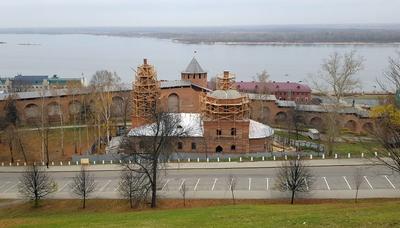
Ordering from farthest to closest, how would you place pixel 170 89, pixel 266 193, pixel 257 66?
pixel 257 66, pixel 170 89, pixel 266 193

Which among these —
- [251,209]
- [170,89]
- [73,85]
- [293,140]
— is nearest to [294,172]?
[251,209]

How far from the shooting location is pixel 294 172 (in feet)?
81.4

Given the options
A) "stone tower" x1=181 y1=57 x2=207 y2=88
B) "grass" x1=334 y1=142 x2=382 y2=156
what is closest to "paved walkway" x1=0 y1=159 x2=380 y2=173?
"grass" x1=334 y1=142 x2=382 y2=156

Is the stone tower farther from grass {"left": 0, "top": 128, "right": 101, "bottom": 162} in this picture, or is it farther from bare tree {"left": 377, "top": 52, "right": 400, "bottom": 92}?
bare tree {"left": 377, "top": 52, "right": 400, "bottom": 92}

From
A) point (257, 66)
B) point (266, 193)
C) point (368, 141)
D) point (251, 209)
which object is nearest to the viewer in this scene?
point (251, 209)

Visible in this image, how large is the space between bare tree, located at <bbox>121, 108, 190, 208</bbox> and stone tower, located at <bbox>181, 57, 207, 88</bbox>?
15862 millimetres

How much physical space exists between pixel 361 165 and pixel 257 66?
92.8 metres

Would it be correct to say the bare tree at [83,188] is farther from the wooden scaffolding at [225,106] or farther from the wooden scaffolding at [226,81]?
the wooden scaffolding at [226,81]

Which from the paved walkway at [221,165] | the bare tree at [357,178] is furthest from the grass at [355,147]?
the bare tree at [357,178]

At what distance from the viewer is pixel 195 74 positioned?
53.8 meters

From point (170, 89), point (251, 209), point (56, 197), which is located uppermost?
point (170, 89)

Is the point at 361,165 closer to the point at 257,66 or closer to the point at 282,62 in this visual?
the point at 257,66

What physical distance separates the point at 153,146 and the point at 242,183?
22.8 feet

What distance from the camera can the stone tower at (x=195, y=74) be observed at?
53750 millimetres
